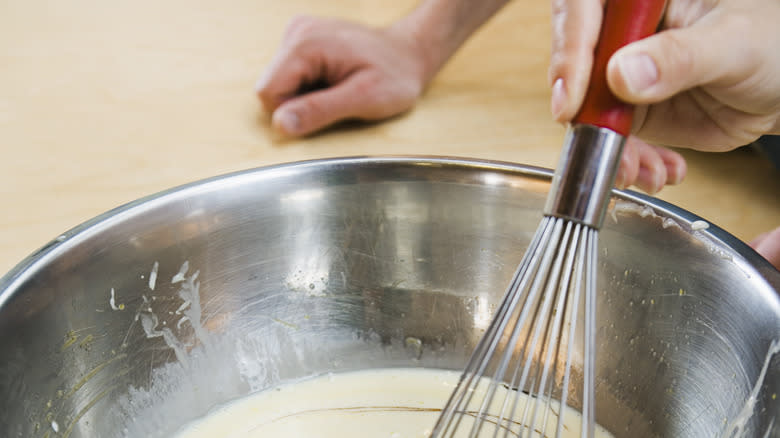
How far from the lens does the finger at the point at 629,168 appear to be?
1.75ft

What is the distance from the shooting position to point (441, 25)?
2.74 ft

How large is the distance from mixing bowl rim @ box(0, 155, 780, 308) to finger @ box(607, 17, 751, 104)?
0.26ft

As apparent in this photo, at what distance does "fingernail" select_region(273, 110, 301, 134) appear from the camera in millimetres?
704

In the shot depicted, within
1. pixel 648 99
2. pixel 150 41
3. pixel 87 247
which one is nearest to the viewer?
pixel 648 99

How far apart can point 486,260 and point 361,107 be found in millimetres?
277

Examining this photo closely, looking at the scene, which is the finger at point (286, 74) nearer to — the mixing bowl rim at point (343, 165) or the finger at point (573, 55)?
the mixing bowl rim at point (343, 165)

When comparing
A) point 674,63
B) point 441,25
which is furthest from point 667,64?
point 441,25

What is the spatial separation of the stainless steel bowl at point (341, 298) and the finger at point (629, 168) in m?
0.09

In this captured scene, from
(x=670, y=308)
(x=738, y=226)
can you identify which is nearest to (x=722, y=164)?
(x=738, y=226)

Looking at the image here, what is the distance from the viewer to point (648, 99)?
311 millimetres

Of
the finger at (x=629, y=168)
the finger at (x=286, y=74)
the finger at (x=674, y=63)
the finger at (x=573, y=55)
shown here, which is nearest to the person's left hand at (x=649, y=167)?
the finger at (x=629, y=168)

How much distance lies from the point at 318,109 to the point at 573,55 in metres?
0.41

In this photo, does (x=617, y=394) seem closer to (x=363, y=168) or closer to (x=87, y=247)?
(x=363, y=168)

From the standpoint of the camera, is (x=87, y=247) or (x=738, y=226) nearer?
(x=87, y=247)
